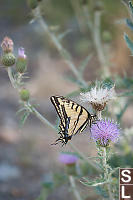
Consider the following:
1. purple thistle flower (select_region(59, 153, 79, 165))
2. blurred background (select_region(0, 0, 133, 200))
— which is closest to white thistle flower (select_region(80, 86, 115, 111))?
blurred background (select_region(0, 0, 133, 200))

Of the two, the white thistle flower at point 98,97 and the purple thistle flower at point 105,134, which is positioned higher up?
the white thistle flower at point 98,97

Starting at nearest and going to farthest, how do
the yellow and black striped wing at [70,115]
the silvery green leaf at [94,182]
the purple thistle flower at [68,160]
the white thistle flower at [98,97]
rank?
the silvery green leaf at [94,182], the white thistle flower at [98,97], the yellow and black striped wing at [70,115], the purple thistle flower at [68,160]

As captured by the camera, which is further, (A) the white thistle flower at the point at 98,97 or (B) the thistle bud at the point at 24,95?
(B) the thistle bud at the point at 24,95

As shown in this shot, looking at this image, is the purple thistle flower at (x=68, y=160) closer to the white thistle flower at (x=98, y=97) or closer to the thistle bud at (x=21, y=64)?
the thistle bud at (x=21, y=64)

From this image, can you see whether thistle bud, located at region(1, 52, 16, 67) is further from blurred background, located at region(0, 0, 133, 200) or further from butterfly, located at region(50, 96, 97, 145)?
butterfly, located at region(50, 96, 97, 145)

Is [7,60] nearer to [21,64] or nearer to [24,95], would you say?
[21,64]

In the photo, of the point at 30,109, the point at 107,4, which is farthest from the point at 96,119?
the point at 107,4

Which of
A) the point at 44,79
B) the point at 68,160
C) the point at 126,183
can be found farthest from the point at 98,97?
the point at 44,79

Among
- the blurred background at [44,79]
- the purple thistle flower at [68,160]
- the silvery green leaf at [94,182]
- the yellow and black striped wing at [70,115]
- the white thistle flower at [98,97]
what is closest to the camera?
the silvery green leaf at [94,182]

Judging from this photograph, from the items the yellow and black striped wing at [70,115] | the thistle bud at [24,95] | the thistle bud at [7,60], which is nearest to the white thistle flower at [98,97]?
the yellow and black striped wing at [70,115]
